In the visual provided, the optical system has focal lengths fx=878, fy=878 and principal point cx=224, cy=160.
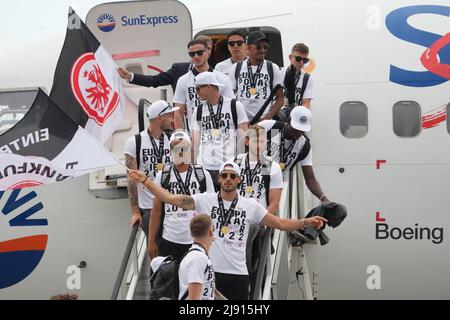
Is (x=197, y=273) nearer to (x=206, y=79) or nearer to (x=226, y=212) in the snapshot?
(x=226, y=212)

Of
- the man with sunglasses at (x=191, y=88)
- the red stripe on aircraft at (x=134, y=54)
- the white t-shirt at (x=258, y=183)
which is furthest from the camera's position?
the red stripe on aircraft at (x=134, y=54)

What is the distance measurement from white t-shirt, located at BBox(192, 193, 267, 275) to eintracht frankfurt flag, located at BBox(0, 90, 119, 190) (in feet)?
3.99

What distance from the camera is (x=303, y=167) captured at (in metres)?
10.2

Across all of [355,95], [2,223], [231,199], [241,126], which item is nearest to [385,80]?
[355,95]

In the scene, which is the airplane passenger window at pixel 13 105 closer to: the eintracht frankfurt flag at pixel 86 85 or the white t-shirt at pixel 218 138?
the eintracht frankfurt flag at pixel 86 85

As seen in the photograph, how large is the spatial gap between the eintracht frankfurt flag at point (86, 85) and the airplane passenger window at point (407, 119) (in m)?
3.77

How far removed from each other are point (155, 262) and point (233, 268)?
2.42 ft

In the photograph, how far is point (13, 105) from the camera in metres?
11.5

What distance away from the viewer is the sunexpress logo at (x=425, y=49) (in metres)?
11.7

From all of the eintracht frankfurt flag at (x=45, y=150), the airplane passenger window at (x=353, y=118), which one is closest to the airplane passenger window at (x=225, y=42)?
the airplane passenger window at (x=353, y=118)

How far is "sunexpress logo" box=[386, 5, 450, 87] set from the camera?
11.7 meters

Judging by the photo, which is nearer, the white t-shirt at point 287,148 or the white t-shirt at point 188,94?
the white t-shirt at point 287,148

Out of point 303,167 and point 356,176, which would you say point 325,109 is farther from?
point 303,167

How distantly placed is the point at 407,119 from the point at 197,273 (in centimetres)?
535
